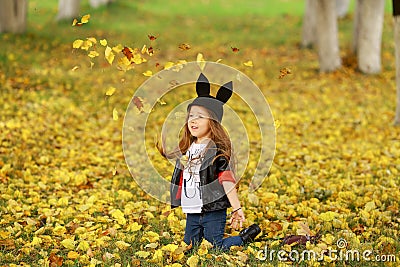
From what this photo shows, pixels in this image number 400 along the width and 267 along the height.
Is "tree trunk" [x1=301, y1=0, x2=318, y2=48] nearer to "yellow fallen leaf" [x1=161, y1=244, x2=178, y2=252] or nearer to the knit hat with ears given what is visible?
the knit hat with ears

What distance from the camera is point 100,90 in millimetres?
11383

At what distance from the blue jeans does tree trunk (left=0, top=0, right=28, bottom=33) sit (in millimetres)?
11741

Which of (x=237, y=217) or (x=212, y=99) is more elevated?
(x=212, y=99)

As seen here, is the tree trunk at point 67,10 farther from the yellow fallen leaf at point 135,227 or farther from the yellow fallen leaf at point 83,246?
the yellow fallen leaf at point 83,246

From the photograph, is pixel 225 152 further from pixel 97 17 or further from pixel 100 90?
pixel 97 17

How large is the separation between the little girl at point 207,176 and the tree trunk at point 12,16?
1158cm

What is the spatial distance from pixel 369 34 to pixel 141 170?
8051 millimetres

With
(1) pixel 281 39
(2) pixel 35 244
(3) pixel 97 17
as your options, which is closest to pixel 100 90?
(2) pixel 35 244

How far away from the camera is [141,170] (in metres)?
7.05

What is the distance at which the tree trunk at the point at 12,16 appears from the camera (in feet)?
49.1

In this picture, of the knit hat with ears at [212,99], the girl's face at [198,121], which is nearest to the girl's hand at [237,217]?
the girl's face at [198,121]

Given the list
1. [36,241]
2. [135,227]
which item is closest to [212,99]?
[135,227]

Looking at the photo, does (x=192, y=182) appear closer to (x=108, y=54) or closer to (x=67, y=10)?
(x=108, y=54)

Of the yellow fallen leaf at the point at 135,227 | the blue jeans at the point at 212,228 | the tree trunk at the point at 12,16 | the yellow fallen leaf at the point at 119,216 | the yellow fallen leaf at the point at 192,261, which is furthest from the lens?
the tree trunk at the point at 12,16
